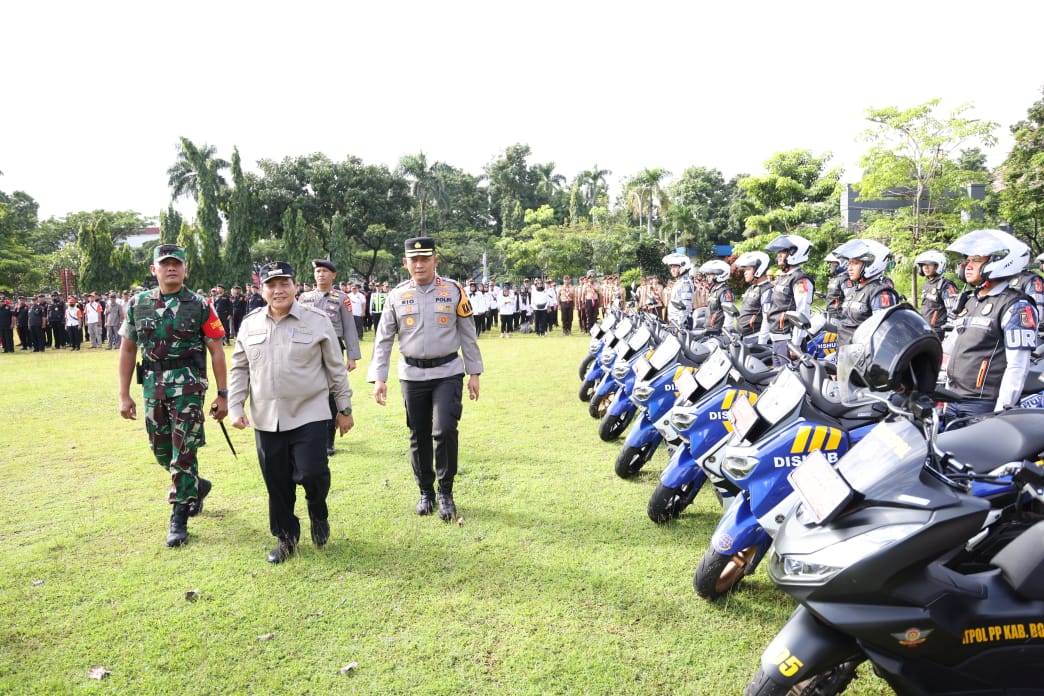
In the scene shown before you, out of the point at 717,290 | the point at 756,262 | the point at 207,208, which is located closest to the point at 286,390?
the point at 756,262

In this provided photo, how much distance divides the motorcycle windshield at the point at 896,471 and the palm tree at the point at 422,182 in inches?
1528

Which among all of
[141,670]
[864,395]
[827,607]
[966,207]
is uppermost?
[966,207]

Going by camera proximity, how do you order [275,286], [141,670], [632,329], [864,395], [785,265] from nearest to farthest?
[864,395] < [141,670] < [275,286] < [632,329] < [785,265]

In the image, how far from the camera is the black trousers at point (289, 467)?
3951 millimetres

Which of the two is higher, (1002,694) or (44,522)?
(1002,694)

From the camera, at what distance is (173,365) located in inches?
172

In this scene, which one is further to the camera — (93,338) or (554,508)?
(93,338)

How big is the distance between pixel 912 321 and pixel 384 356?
11.1 ft

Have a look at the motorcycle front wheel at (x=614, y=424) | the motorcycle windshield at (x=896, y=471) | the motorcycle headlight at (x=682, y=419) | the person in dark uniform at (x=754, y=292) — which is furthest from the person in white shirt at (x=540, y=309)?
the motorcycle windshield at (x=896, y=471)

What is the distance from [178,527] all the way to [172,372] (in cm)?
103

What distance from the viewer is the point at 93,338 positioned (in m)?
21.7

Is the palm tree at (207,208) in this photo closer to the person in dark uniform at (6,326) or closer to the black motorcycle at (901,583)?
the person in dark uniform at (6,326)

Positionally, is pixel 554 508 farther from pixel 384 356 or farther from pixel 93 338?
pixel 93 338

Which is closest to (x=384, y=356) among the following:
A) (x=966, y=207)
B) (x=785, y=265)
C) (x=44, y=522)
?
(x=44, y=522)
